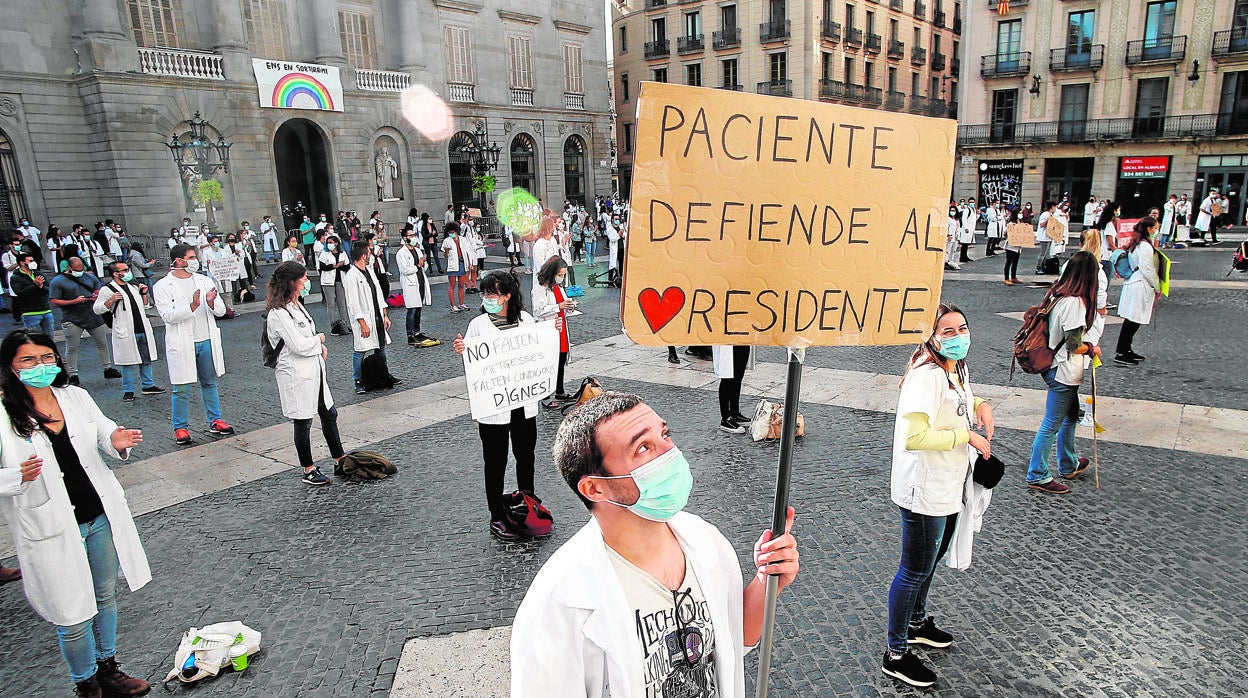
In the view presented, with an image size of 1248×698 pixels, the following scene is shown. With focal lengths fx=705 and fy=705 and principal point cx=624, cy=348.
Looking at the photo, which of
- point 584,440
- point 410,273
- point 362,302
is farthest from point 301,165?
point 584,440

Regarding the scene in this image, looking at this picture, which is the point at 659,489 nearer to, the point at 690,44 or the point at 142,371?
the point at 142,371

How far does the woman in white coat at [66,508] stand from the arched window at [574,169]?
36.9 metres

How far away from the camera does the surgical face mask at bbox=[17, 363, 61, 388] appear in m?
3.37

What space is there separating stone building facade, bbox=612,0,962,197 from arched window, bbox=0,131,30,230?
3423 cm

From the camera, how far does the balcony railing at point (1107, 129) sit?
30875 mm

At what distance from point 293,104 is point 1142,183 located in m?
37.9

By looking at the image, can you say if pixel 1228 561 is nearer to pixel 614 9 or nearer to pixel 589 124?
pixel 589 124

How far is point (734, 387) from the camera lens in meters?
7.01

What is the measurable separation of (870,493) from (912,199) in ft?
13.1

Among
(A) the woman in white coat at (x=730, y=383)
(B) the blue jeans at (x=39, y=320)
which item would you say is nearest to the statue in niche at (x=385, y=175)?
(B) the blue jeans at (x=39, y=320)

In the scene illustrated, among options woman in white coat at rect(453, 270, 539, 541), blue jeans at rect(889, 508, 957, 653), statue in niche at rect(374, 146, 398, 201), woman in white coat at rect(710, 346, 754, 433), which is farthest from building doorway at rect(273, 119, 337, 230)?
blue jeans at rect(889, 508, 957, 653)

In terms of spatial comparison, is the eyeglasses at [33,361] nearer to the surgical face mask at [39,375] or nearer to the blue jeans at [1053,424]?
the surgical face mask at [39,375]

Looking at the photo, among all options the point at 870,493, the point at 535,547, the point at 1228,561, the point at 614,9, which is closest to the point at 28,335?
the point at 535,547

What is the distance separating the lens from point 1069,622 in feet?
12.5
